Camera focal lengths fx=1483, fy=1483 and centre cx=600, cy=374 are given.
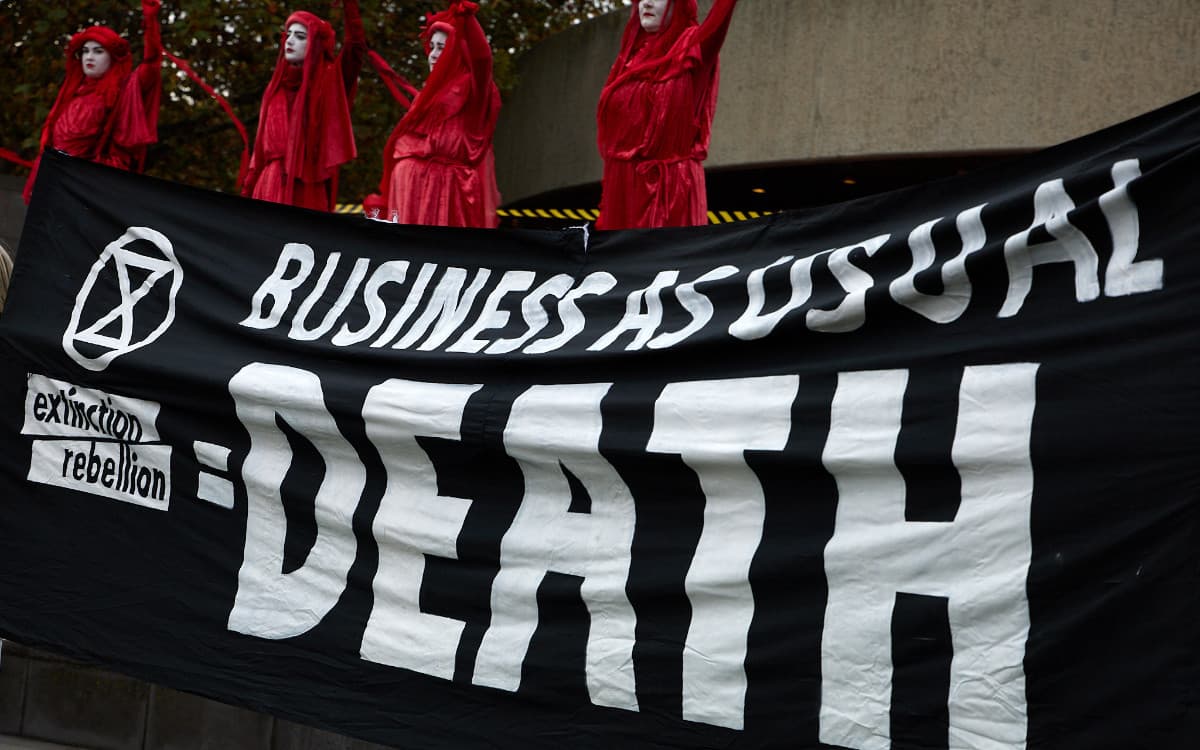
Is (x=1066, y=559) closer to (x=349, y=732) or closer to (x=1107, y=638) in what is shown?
(x=1107, y=638)

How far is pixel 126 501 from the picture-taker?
447 centimetres

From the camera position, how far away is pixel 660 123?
19.5ft

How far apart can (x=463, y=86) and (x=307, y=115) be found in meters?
0.85

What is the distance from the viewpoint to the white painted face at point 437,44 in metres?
6.92

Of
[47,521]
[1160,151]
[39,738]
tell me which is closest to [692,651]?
[1160,151]

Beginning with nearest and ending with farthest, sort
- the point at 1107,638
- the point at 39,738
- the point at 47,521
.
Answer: the point at 1107,638
the point at 47,521
the point at 39,738

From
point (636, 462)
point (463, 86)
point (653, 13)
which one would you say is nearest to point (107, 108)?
point (463, 86)

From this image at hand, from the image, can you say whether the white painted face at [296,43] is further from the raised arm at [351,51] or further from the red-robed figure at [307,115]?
the raised arm at [351,51]

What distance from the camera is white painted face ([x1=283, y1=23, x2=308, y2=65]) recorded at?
23.0 feet

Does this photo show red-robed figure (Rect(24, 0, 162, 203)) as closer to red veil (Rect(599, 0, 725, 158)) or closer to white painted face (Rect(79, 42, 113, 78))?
white painted face (Rect(79, 42, 113, 78))

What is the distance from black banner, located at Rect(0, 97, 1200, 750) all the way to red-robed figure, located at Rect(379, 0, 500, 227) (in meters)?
2.30

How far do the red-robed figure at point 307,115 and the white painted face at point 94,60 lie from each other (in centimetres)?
101

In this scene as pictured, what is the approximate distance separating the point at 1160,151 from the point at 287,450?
2481 millimetres

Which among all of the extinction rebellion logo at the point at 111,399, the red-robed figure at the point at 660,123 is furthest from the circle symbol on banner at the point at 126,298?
the red-robed figure at the point at 660,123
